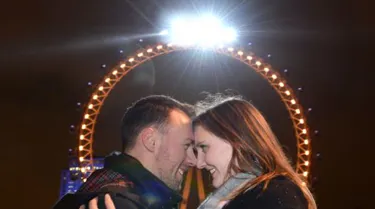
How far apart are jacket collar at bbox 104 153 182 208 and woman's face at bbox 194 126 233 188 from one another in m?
0.38

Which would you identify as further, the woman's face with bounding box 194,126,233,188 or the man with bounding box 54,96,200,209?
the woman's face with bounding box 194,126,233,188

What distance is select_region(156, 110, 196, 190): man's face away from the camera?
5.22 metres

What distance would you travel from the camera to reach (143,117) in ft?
17.4

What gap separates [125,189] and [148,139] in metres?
A: 0.82

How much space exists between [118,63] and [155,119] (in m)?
12.3

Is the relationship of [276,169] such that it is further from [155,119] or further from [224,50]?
[224,50]

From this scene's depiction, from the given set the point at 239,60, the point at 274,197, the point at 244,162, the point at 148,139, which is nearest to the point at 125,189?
the point at 148,139

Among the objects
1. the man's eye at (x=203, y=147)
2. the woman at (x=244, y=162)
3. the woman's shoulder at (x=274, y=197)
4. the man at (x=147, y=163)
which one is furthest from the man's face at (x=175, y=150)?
the woman's shoulder at (x=274, y=197)

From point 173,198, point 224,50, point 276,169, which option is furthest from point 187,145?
point 224,50

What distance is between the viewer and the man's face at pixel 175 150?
5219 millimetres

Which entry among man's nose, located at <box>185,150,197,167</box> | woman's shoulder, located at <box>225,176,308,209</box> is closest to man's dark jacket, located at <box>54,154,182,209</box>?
woman's shoulder, located at <box>225,176,308,209</box>

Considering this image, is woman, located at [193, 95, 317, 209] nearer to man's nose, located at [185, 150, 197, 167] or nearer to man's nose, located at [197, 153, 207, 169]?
man's nose, located at [197, 153, 207, 169]

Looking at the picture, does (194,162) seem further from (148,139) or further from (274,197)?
(274,197)

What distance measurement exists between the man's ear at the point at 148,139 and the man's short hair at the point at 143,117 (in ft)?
0.15
